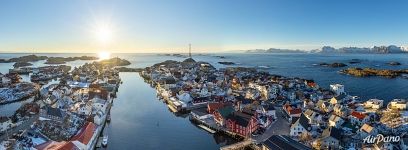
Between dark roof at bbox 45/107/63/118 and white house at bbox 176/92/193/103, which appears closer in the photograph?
dark roof at bbox 45/107/63/118

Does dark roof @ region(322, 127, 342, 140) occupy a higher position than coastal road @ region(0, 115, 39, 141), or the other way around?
dark roof @ region(322, 127, 342, 140)

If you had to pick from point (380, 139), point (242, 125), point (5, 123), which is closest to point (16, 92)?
point (5, 123)

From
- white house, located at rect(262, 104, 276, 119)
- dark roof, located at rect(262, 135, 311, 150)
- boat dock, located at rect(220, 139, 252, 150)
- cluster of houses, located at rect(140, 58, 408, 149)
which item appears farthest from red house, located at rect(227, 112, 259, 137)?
dark roof, located at rect(262, 135, 311, 150)

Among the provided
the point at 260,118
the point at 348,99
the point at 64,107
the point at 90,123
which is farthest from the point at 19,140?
the point at 348,99

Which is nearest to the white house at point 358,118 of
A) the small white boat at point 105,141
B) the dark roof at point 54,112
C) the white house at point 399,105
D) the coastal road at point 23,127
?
the white house at point 399,105

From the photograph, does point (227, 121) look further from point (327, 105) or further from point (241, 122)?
point (327, 105)

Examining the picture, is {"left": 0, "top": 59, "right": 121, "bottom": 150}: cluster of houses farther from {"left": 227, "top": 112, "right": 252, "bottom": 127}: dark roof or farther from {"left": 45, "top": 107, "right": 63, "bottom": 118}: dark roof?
{"left": 227, "top": 112, "right": 252, "bottom": 127}: dark roof

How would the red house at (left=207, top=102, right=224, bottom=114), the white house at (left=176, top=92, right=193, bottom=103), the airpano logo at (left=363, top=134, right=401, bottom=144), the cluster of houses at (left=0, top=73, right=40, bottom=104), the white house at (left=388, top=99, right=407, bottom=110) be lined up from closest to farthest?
the airpano logo at (left=363, top=134, right=401, bottom=144), the red house at (left=207, top=102, right=224, bottom=114), the white house at (left=388, top=99, right=407, bottom=110), the white house at (left=176, top=92, right=193, bottom=103), the cluster of houses at (left=0, top=73, right=40, bottom=104)
